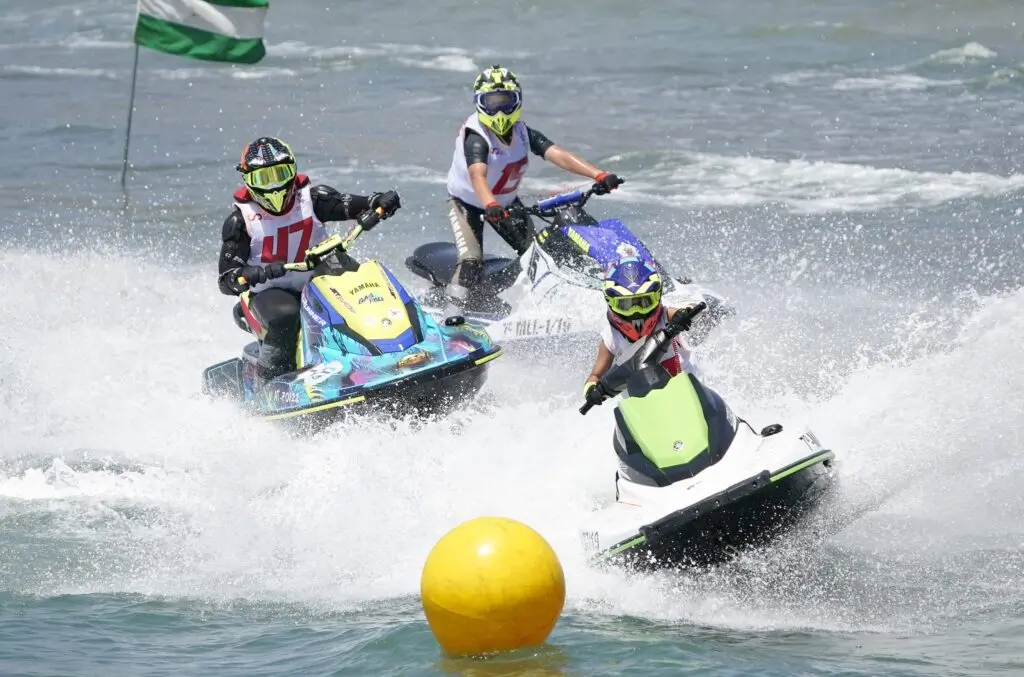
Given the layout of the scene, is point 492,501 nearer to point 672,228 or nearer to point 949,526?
point 949,526

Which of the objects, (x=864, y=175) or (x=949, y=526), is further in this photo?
(x=864, y=175)

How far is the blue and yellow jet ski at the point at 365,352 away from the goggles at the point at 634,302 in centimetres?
181

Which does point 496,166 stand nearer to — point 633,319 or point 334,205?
point 334,205

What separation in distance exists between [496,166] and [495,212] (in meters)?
0.93

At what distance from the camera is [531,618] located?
19.9ft

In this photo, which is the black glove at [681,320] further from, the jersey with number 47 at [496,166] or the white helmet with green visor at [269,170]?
the jersey with number 47 at [496,166]

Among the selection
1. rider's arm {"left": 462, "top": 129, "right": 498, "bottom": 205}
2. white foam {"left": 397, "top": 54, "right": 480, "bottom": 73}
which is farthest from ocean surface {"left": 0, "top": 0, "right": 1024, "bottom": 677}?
rider's arm {"left": 462, "top": 129, "right": 498, "bottom": 205}

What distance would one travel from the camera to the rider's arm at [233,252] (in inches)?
392

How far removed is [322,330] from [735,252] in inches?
256

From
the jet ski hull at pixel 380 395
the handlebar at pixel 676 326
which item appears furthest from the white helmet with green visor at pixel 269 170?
the handlebar at pixel 676 326

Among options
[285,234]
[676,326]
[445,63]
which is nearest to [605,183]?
[285,234]

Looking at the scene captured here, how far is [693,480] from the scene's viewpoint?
7.07m

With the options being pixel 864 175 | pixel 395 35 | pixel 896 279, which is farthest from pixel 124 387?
pixel 395 35

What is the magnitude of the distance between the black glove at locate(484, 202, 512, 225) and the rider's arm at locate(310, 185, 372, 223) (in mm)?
961
